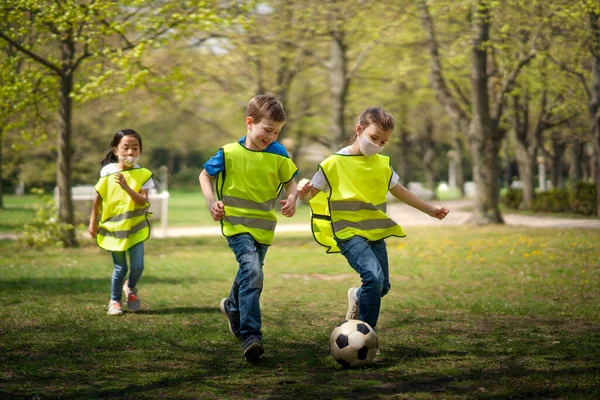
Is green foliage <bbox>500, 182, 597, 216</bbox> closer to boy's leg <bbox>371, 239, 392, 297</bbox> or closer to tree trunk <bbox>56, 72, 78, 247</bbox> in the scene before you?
tree trunk <bbox>56, 72, 78, 247</bbox>

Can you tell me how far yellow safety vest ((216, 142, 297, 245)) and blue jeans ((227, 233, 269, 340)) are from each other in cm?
9

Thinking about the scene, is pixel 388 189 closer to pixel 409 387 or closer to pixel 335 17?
pixel 409 387

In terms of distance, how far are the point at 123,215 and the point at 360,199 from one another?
3.05 metres

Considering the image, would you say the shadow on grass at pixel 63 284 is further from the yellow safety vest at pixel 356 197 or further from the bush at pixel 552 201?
the bush at pixel 552 201

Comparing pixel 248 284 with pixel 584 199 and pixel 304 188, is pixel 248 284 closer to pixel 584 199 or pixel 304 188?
pixel 304 188

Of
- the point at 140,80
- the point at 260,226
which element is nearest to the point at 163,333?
the point at 260,226

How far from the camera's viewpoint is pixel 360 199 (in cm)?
597

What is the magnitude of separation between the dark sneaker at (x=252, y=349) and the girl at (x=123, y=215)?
2.78m

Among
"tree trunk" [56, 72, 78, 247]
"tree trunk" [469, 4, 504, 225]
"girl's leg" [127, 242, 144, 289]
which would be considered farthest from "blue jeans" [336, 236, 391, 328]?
"tree trunk" [469, 4, 504, 225]

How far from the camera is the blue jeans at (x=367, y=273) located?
5734mm

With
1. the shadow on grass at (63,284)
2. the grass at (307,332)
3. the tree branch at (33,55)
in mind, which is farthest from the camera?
the tree branch at (33,55)

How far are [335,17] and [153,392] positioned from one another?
772 inches

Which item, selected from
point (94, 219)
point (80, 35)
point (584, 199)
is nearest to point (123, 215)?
point (94, 219)

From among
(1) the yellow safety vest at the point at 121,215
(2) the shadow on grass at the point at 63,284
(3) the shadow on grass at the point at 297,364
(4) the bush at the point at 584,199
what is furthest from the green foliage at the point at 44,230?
(4) the bush at the point at 584,199
